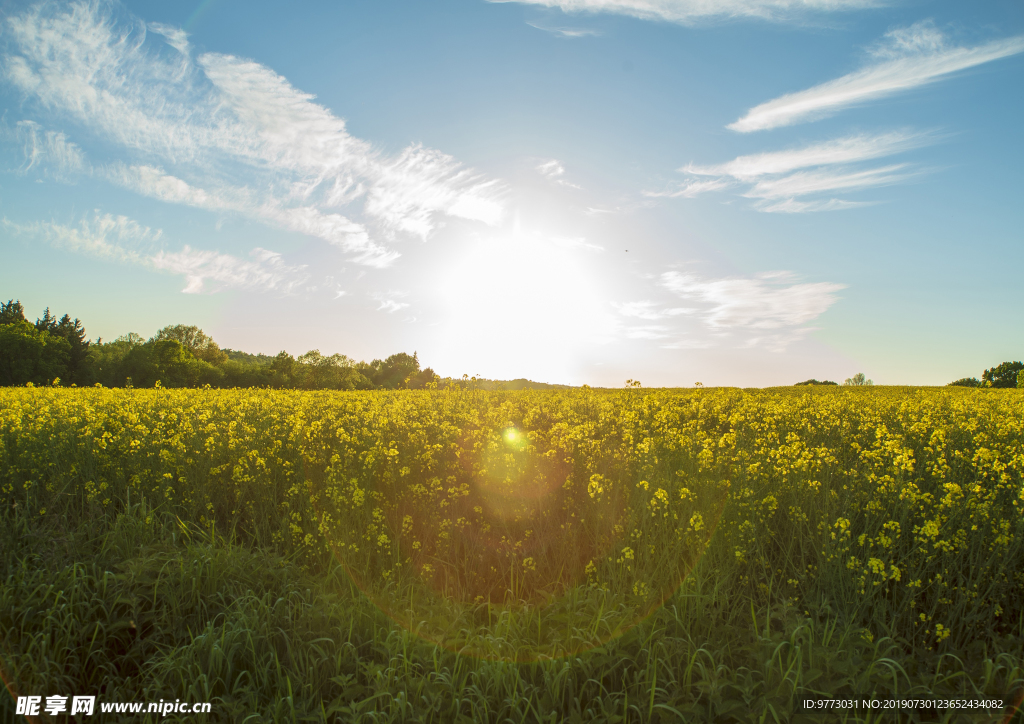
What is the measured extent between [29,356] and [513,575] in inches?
2604

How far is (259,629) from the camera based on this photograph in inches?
151

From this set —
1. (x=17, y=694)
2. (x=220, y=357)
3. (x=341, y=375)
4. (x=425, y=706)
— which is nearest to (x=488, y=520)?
(x=425, y=706)

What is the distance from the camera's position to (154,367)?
166 ft

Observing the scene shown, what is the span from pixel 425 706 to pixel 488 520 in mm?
2221

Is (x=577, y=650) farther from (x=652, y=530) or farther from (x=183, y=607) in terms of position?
(x=183, y=607)

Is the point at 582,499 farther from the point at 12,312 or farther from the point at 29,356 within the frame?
the point at 12,312

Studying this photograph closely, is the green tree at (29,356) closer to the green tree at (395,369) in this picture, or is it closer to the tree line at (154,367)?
the tree line at (154,367)

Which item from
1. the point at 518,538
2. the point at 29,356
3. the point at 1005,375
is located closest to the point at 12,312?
the point at 29,356

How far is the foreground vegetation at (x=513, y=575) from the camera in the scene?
3.27 metres

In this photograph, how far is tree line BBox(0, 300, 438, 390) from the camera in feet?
123

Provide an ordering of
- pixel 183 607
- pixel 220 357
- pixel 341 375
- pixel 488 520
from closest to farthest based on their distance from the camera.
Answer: pixel 183 607
pixel 488 520
pixel 341 375
pixel 220 357

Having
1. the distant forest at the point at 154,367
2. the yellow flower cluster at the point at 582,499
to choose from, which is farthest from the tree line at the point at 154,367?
the yellow flower cluster at the point at 582,499

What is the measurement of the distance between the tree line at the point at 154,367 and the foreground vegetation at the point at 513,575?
91.4ft

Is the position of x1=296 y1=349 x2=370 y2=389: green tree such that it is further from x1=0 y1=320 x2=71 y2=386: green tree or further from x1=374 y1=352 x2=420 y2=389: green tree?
x1=0 y1=320 x2=71 y2=386: green tree
